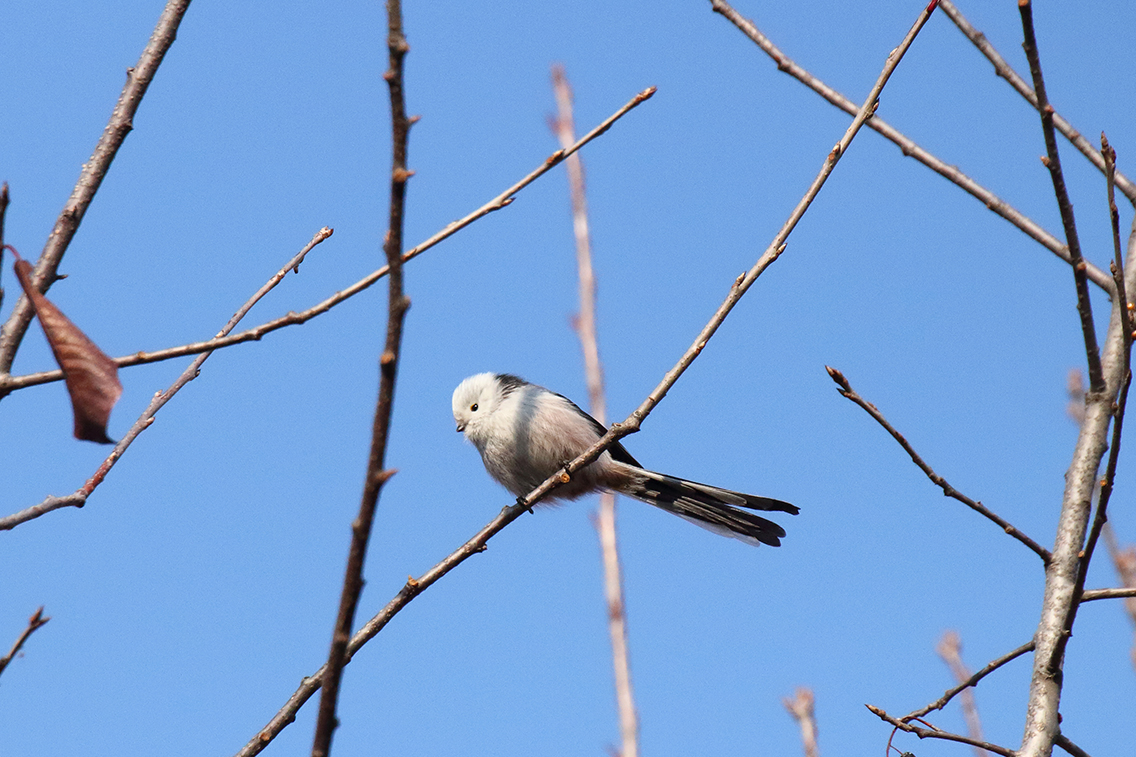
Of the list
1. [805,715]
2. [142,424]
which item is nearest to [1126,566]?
[805,715]

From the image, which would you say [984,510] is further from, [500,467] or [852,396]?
[500,467]

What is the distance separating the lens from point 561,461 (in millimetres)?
4855

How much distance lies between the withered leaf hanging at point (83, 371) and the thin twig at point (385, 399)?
435mm

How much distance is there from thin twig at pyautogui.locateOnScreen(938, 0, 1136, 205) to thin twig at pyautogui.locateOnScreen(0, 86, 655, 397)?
135cm

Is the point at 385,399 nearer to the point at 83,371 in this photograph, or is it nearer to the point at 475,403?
the point at 83,371

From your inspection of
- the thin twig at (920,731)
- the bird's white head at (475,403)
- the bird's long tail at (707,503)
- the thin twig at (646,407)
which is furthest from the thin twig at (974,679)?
the bird's white head at (475,403)

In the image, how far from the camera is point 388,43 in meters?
1.23

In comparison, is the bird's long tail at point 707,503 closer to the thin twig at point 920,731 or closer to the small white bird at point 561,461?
the small white bird at point 561,461

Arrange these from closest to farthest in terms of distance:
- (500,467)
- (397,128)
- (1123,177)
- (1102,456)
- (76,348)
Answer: (397,128) → (76,348) → (1102,456) → (1123,177) → (500,467)

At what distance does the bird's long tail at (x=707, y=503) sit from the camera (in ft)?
14.9

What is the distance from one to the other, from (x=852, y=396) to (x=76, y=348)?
4.98 ft

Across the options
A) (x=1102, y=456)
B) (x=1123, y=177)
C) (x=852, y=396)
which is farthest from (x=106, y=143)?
(x=1123, y=177)

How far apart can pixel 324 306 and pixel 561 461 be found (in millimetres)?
3225

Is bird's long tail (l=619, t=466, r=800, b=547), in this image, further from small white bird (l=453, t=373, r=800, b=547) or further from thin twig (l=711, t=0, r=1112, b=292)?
thin twig (l=711, t=0, r=1112, b=292)
